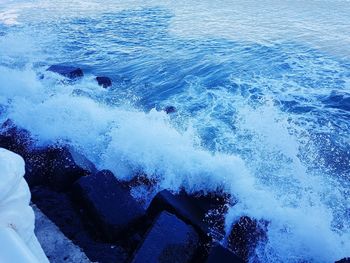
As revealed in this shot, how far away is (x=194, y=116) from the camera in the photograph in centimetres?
725

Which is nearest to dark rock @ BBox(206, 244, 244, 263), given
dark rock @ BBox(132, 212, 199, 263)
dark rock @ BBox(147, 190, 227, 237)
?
dark rock @ BBox(132, 212, 199, 263)

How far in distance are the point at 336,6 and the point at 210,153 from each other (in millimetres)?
12535

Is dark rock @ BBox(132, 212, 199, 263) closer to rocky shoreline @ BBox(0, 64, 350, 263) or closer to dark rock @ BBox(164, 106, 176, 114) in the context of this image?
rocky shoreline @ BBox(0, 64, 350, 263)

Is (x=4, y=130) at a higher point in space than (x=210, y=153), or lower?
higher

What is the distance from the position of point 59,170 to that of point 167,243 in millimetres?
2087

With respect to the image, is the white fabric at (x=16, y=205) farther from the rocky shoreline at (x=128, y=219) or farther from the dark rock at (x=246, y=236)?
the dark rock at (x=246, y=236)

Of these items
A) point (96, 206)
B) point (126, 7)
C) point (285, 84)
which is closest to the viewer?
point (96, 206)

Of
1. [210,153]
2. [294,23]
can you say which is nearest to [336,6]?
[294,23]

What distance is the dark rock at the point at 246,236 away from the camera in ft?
13.1

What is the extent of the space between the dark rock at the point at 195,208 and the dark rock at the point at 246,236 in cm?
23

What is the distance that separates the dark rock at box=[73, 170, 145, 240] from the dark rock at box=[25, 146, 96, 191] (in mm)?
454

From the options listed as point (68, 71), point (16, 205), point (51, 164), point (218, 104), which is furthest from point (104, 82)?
point (16, 205)

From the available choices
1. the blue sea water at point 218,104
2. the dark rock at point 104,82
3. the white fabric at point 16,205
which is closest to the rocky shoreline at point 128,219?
the blue sea water at point 218,104

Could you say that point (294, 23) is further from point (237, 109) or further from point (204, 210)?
point (204, 210)
